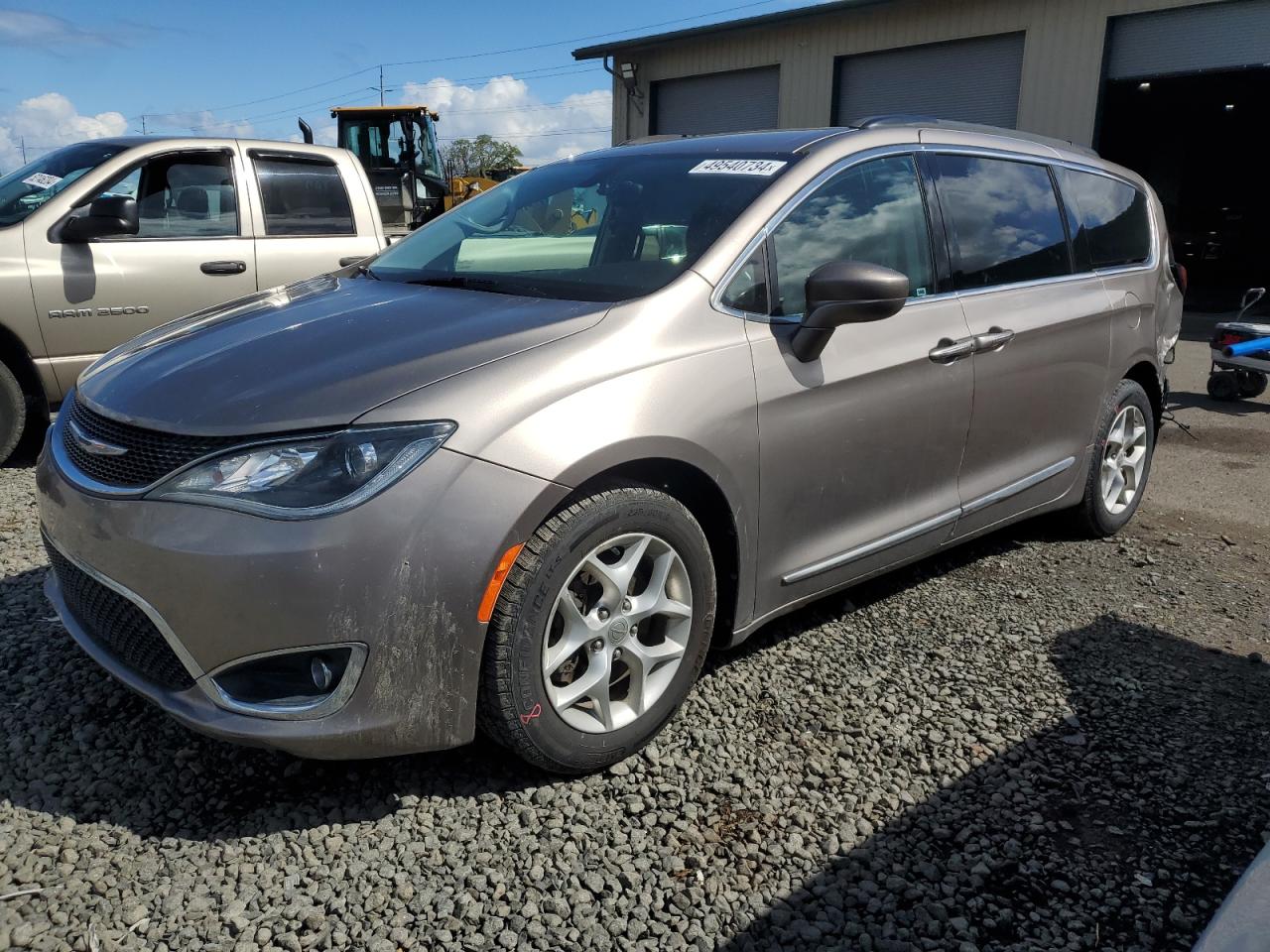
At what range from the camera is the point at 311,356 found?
2.59 metres

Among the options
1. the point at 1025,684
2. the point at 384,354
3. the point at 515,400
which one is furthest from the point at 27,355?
the point at 1025,684

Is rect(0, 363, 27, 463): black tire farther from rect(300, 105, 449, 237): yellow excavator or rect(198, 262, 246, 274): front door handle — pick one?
rect(300, 105, 449, 237): yellow excavator

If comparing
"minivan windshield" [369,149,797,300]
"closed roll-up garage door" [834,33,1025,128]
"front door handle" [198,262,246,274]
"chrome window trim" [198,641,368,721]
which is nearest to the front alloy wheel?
"chrome window trim" [198,641,368,721]

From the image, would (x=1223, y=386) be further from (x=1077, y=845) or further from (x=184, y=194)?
(x=184, y=194)

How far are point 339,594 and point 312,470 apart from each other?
0.29 metres

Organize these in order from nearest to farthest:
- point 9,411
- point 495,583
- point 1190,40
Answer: point 495,583 < point 9,411 < point 1190,40

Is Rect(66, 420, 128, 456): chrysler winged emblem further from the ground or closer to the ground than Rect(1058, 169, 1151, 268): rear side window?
closer to the ground

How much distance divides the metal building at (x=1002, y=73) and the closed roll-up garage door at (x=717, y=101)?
0.11 feet

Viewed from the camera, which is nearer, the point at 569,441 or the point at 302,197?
the point at 569,441

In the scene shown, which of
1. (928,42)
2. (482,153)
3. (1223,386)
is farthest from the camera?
(482,153)

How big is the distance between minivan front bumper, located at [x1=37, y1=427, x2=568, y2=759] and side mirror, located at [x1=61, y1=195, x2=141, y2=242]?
3723mm

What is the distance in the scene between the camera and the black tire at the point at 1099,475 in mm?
4445

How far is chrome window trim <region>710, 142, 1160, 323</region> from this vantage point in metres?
2.95

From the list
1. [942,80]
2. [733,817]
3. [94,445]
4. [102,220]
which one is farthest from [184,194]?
[942,80]
